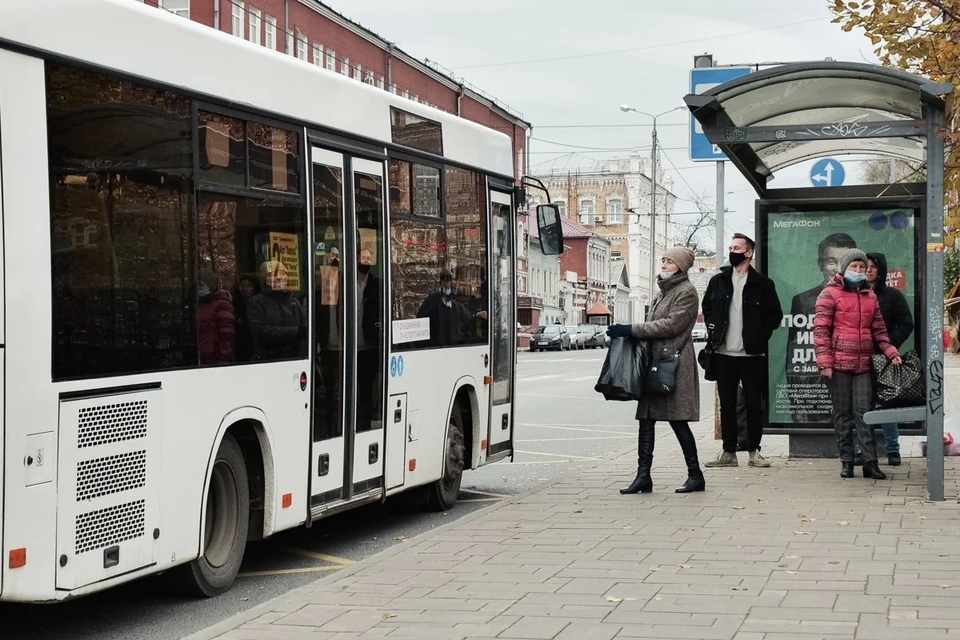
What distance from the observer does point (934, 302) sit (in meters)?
10.7

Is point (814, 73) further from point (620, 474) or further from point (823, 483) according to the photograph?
point (620, 474)

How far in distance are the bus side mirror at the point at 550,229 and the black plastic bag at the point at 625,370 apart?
1316 mm

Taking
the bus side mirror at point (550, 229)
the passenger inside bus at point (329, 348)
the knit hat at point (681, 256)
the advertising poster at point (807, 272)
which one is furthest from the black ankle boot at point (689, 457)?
the passenger inside bus at point (329, 348)

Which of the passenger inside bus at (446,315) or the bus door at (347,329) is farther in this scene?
the passenger inside bus at (446,315)

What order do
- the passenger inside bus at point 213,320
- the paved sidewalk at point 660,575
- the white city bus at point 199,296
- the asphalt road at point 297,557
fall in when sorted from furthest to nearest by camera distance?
the passenger inside bus at point 213,320
the asphalt road at point 297,557
the paved sidewalk at point 660,575
the white city bus at point 199,296


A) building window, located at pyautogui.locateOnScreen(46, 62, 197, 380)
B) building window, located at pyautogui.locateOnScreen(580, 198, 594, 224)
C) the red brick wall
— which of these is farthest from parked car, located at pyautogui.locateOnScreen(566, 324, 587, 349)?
building window, located at pyautogui.locateOnScreen(46, 62, 197, 380)

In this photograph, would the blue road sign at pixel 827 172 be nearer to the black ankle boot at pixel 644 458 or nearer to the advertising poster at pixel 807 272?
the advertising poster at pixel 807 272

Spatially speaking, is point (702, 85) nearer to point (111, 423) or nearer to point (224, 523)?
point (224, 523)

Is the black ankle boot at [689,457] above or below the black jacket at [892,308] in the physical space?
below

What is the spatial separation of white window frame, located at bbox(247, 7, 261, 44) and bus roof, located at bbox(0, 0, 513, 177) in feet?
129

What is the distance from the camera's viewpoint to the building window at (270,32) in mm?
49784

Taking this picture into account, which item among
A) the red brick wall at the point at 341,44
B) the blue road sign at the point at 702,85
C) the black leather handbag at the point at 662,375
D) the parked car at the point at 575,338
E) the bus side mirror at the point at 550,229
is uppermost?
the red brick wall at the point at 341,44

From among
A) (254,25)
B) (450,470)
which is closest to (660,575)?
(450,470)

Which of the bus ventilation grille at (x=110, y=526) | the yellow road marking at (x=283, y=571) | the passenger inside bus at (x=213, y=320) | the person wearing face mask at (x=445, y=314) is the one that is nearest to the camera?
the bus ventilation grille at (x=110, y=526)
